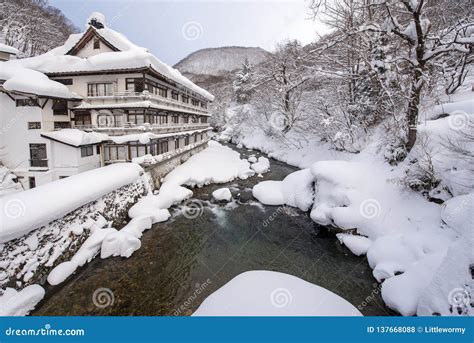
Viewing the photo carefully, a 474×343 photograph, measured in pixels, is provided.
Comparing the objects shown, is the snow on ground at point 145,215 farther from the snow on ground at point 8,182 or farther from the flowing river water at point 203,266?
the snow on ground at point 8,182

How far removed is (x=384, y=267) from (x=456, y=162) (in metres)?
5.81

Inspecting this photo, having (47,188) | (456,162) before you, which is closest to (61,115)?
(47,188)

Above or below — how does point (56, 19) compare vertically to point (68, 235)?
above

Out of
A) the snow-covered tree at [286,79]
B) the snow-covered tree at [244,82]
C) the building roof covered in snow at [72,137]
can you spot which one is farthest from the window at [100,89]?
the snow-covered tree at [244,82]

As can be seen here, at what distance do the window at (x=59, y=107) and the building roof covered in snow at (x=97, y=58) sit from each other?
230 centimetres

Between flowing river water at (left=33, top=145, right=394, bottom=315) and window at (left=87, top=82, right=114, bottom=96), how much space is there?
10948mm

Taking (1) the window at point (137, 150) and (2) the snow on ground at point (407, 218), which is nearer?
(2) the snow on ground at point (407, 218)

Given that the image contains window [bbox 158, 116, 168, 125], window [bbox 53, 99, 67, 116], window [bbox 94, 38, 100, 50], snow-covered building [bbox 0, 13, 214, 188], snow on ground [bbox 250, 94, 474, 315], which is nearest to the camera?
snow on ground [bbox 250, 94, 474, 315]

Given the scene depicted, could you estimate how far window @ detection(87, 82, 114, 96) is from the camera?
18219mm

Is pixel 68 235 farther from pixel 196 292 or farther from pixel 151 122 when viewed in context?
pixel 151 122

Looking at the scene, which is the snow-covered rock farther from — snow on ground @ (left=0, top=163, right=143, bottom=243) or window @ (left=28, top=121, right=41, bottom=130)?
window @ (left=28, top=121, right=41, bottom=130)

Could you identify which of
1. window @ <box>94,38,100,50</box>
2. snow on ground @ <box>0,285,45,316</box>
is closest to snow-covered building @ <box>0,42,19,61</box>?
window @ <box>94,38,100,50</box>

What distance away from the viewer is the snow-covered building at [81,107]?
52.3 feet

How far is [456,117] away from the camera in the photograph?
477 inches
